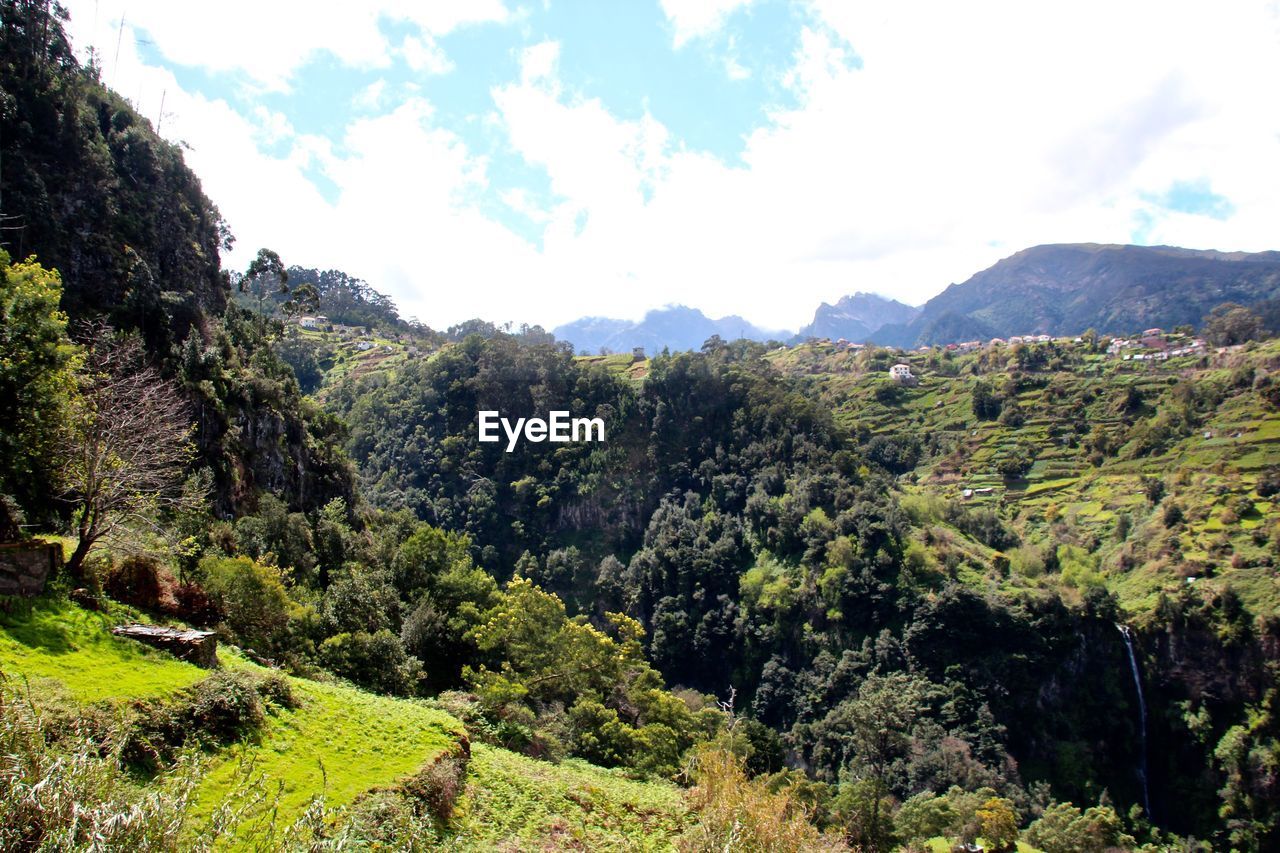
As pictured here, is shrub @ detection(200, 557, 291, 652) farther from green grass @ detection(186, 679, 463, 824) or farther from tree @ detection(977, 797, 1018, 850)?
tree @ detection(977, 797, 1018, 850)

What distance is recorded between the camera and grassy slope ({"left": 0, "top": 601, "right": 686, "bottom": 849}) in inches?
380

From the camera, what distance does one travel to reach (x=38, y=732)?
594 cm

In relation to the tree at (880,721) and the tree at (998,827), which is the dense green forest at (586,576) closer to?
the tree at (998,827)

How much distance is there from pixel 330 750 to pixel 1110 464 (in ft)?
259

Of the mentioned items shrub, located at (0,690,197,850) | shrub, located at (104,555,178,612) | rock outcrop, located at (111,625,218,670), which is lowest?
rock outcrop, located at (111,625,218,670)

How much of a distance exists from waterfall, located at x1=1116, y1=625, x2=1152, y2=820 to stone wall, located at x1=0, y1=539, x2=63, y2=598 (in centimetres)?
5699

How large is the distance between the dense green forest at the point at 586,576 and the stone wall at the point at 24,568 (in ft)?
1.29

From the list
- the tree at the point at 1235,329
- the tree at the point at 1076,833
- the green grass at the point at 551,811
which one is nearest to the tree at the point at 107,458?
the green grass at the point at 551,811

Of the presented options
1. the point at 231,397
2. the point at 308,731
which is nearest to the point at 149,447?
the point at 308,731

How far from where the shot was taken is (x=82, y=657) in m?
10.5

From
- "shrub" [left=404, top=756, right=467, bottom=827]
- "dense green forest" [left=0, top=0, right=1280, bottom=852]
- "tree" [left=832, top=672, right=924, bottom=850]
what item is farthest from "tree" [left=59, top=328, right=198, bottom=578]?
"tree" [left=832, top=672, right=924, bottom=850]

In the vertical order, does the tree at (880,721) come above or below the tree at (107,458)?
below

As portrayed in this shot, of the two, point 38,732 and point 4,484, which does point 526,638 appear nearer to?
point 4,484

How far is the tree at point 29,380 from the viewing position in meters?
13.6
